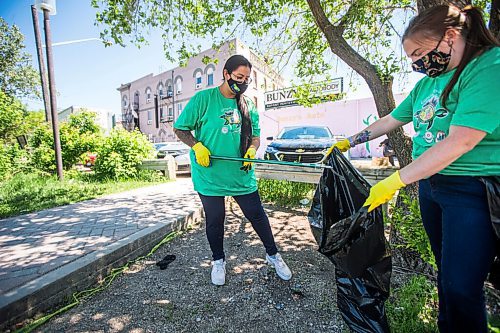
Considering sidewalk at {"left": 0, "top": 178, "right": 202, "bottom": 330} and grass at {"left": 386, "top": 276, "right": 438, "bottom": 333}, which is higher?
sidewalk at {"left": 0, "top": 178, "right": 202, "bottom": 330}

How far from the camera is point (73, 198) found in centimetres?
536

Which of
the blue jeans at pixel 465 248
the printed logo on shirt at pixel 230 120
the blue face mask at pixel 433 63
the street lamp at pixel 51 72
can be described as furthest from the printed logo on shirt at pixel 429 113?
the street lamp at pixel 51 72

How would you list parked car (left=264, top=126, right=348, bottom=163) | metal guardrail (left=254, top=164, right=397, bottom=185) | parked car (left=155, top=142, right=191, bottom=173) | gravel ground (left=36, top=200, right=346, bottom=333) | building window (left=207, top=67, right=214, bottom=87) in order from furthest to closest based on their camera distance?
building window (left=207, top=67, right=214, bottom=87)
parked car (left=155, top=142, right=191, bottom=173)
parked car (left=264, top=126, right=348, bottom=163)
metal guardrail (left=254, top=164, right=397, bottom=185)
gravel ground (left=36, top=200, right=346, bottom=333)

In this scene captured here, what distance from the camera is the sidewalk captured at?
2.01 metres

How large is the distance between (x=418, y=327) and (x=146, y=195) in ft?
17.9

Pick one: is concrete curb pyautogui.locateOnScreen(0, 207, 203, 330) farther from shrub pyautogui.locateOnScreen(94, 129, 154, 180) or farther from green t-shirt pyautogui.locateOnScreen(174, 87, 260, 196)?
shrub pyautogui.locateOnScreen(94, 129, 154, 180)

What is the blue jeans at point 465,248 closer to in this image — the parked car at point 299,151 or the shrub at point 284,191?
the shrub at point 284,191

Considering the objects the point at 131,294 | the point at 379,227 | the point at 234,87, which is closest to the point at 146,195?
the point at 131,294

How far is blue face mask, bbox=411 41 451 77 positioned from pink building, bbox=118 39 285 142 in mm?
20967

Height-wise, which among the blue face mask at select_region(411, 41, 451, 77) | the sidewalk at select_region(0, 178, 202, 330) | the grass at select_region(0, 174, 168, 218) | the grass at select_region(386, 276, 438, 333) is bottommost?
the grass at select_region(386, 276, 438, 333)

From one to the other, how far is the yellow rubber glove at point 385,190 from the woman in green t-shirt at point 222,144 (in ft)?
4.05

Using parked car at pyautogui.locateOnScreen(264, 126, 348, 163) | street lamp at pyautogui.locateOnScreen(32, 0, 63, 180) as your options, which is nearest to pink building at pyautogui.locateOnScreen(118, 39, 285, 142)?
street lamp at pyautogui.locateOnScreen(32, 0, 63, 180)

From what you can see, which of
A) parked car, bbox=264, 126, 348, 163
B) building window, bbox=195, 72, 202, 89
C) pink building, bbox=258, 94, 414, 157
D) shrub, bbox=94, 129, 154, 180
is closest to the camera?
parked car, bbox=264, 126, 348, 163

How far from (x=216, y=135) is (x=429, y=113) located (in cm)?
153
